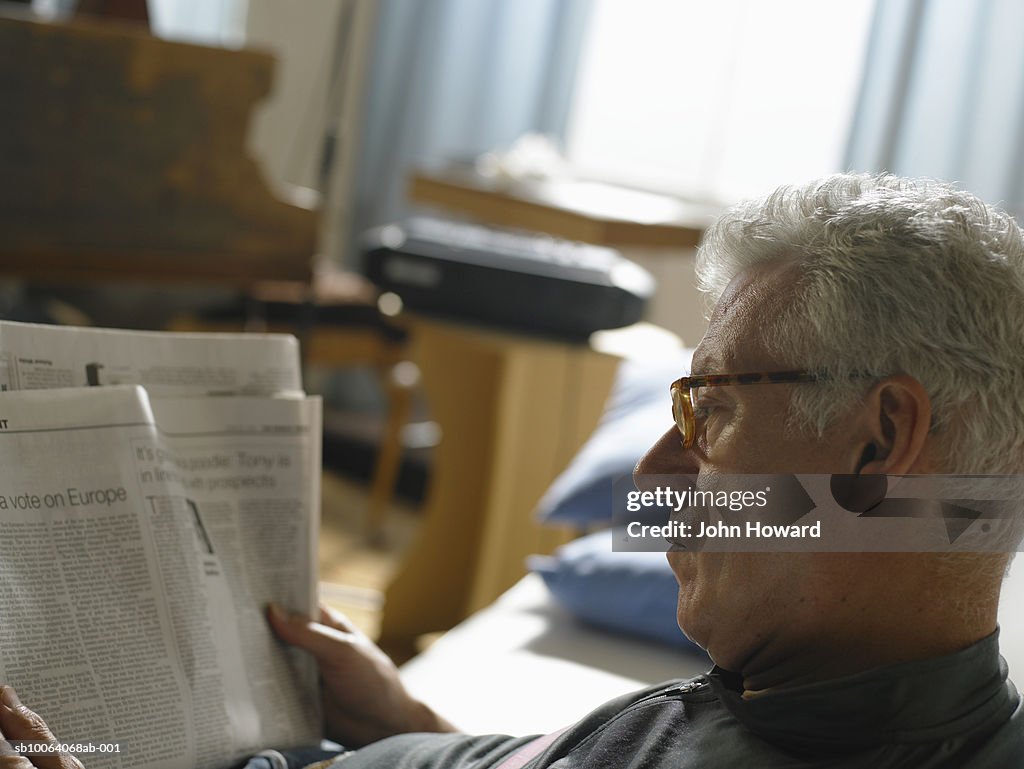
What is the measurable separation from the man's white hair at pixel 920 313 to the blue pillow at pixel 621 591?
763 mm

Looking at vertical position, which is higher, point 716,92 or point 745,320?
point 716,92

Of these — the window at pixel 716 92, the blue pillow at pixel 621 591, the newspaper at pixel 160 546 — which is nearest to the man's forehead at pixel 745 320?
the newspaper at pixel 160 546

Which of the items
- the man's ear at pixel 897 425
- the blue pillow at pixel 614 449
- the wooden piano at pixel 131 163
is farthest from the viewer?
the wooden piano at pixel 131 163

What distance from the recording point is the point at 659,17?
11.6 feet

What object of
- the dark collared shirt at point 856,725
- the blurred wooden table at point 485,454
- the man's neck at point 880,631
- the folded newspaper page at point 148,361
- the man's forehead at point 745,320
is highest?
the man's forehead at point 745,320

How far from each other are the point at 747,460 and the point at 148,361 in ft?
1.60

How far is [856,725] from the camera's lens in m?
0.74

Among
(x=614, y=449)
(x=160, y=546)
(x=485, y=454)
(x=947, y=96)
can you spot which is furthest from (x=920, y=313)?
(x=947, y=96)

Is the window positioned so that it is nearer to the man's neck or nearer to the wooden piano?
the wooden piano

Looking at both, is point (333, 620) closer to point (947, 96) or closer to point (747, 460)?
point (747, 460)

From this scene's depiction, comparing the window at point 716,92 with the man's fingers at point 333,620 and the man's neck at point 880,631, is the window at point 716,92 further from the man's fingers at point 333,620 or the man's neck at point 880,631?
the man's neck at point 880,631

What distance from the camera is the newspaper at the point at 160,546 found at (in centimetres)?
86

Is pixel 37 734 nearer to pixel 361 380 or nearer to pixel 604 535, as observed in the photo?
pixel 604 535

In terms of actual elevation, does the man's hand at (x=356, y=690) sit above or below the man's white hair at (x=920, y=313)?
below
